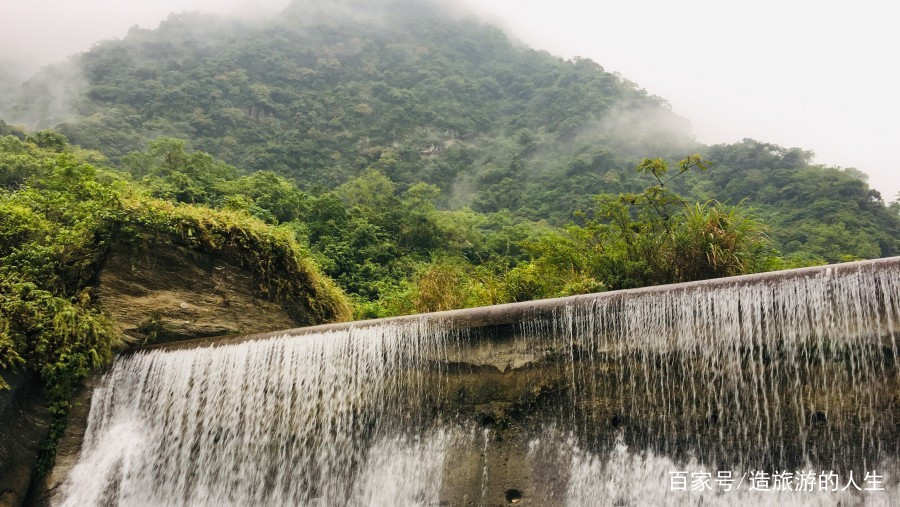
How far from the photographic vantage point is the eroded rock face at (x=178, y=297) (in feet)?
23.6

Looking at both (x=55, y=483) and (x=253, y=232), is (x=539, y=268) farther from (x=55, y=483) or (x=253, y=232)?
(x=55, y=483)

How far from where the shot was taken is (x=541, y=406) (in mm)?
4836

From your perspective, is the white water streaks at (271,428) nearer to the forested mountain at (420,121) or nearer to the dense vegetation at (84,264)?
the dense vegetation at (84,264)

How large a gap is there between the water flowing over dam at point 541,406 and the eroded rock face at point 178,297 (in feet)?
2.34

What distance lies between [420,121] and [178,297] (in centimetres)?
4876

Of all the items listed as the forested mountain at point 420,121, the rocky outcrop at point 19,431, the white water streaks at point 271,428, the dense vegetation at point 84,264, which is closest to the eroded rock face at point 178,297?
the dense vegetation at point 84,264

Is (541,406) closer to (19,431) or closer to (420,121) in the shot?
(19,431)

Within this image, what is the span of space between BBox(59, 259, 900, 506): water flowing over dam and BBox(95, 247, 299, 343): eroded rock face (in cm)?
71

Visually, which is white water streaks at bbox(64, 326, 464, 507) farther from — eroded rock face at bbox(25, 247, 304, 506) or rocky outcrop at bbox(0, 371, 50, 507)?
eroded rock face at bbox(25, 247, 304, 506)

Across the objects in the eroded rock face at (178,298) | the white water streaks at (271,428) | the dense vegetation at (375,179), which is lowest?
the white water streaks at (271,428)

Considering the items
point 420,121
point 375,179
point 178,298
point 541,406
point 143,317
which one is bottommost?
point 541,406

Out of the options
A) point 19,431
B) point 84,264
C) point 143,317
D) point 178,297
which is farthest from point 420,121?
point 19,431

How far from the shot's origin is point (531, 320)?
5.01 metres

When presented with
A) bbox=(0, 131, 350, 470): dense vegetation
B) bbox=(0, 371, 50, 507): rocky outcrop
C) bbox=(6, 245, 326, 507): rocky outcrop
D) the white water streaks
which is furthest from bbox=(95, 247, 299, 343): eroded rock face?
bbox=(0, 371, 50, 507): rocky outcrop
